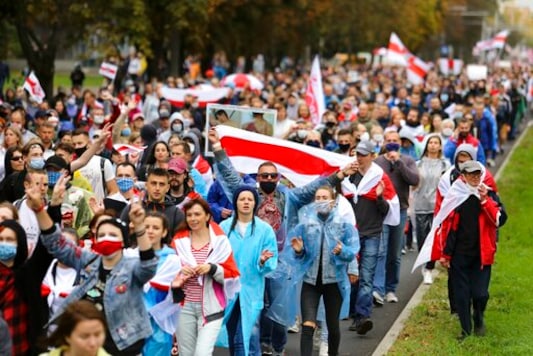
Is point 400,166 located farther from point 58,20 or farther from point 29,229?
point 58,20

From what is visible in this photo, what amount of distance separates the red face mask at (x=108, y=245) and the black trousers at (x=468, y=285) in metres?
4.86

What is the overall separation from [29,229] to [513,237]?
12.2 metres

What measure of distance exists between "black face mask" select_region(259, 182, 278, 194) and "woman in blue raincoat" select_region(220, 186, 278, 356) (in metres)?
1.05

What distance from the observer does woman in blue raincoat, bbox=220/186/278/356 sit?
10.7m

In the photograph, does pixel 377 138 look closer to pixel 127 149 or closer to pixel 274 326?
pixel 127 149

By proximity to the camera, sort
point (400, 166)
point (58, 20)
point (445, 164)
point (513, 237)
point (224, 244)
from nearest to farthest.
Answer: point (224, 244) < point (400, 166) < point (445, 164) < point (513, 237) < point (58, 20)

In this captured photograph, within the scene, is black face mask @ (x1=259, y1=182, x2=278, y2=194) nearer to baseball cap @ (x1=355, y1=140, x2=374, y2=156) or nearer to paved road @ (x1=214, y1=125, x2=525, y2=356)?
paved road @ (x1=214, y1=125, x2=525, y2=356)

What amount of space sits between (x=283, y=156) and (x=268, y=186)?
153cm

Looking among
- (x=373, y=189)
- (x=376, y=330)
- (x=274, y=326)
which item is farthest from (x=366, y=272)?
(x=274, y=326)

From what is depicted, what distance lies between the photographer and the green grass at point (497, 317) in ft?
40.1

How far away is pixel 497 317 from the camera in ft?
45.3

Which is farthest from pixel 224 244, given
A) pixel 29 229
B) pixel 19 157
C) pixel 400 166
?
pixel 400 166

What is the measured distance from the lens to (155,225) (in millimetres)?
9453

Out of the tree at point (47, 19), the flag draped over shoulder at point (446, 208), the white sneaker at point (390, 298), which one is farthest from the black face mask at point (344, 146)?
the tree at point (47, 19)
